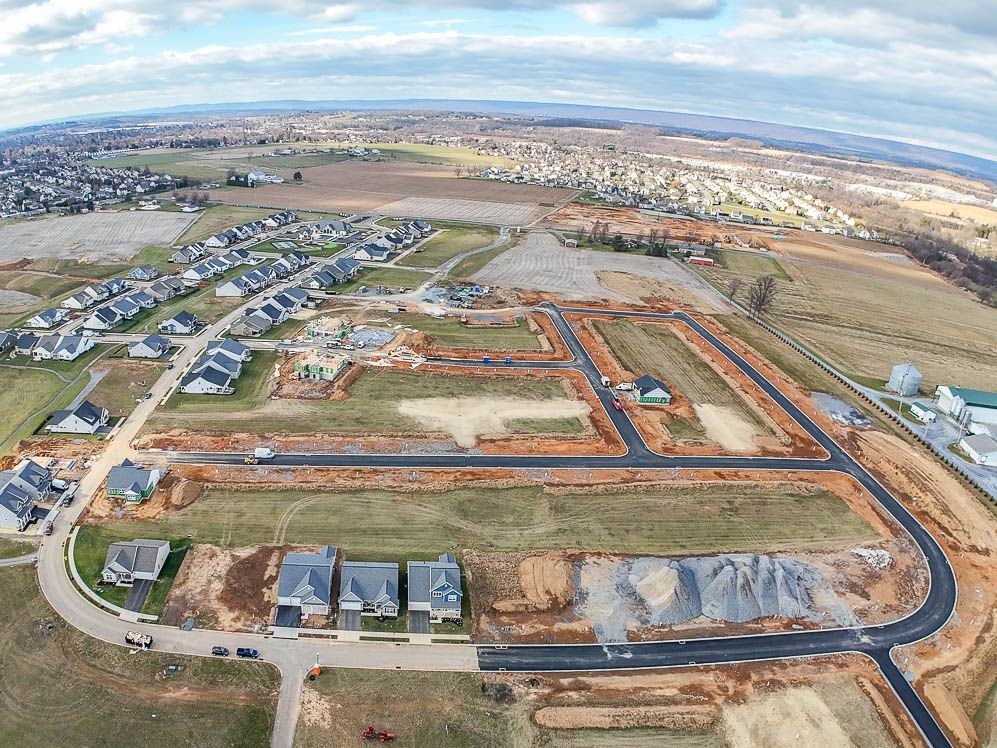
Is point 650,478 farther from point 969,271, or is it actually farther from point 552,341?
point 969,271

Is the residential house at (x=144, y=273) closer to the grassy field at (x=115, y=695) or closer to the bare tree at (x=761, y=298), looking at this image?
the grassy field at (x=115, y=695)

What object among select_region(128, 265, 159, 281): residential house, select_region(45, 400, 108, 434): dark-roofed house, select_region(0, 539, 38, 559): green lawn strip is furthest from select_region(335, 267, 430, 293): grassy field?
select_region(0, 539, 38, 559): green lawn strip

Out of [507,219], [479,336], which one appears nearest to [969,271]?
[507,219]

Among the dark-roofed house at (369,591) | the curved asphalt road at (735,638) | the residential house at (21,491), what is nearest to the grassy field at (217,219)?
the residential house at (21,491)

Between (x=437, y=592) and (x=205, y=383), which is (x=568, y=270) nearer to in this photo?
(x=205, y=383)

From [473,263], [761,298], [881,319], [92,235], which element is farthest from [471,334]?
[92,235]
